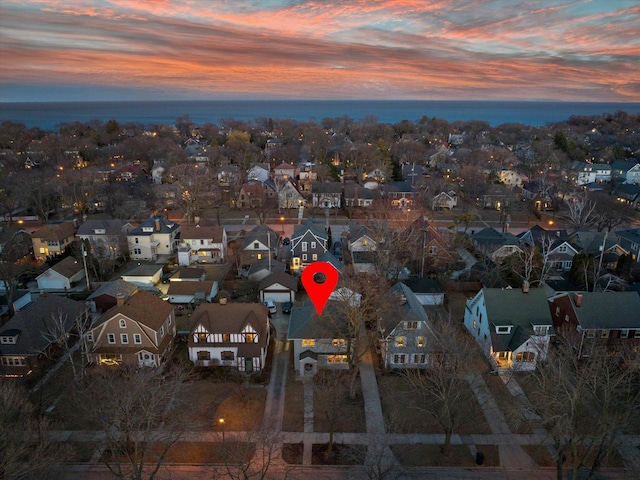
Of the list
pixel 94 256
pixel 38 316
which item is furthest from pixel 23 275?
pixel 38 316

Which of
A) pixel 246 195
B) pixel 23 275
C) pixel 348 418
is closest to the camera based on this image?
pixel 348 418

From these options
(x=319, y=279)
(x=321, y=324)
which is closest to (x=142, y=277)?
(x=321, y=324)

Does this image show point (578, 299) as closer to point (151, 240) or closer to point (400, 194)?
point (151, 240)

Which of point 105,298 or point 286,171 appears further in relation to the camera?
point 286,171

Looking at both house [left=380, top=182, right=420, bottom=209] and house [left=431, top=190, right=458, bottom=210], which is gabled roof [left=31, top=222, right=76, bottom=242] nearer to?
house [left=380, top=182, right=420, bottom=209]

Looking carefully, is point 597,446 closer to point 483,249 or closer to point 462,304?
point 462,304

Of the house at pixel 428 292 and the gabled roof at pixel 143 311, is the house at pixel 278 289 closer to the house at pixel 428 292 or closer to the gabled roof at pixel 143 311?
the gabled roof at pixel 143 311
